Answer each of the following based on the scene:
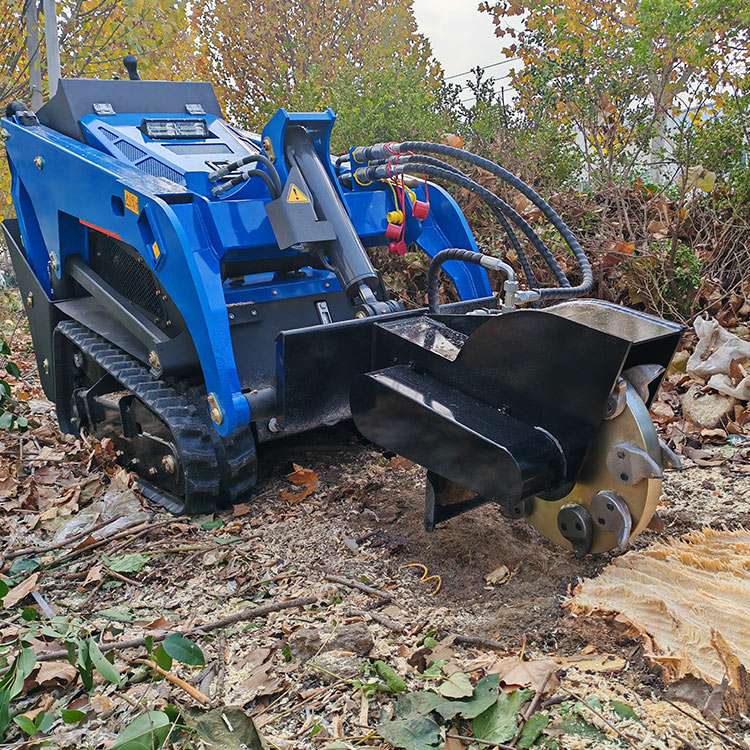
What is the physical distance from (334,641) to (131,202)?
197 cm

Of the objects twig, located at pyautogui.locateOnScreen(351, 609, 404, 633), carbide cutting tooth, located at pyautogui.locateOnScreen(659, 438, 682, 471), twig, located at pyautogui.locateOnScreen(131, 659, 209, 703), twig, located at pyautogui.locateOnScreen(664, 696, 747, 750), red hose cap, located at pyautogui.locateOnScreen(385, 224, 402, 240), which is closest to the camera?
twig, located at pyautogui.locateOnScreen(664, 696, 747, 750)

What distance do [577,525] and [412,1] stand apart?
16084 millimetres

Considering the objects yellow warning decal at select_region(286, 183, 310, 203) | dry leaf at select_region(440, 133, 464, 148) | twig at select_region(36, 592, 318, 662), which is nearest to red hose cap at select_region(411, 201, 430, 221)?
yellow warning decal at select_region(286, 183, 310, 203)

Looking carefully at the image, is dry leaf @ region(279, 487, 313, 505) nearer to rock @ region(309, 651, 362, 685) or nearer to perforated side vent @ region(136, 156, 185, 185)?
rock @ region(309, 651, 362, 685)

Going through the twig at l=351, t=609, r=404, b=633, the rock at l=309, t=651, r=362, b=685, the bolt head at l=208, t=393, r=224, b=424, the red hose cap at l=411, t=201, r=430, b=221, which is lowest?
the rock at l=309, t=651, r=362, b=685

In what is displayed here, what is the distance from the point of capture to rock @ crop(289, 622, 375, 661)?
85.5 inches

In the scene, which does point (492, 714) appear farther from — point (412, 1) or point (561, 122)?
point (412, 1)

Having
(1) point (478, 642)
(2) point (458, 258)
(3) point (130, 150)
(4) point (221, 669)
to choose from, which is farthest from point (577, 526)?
(3) point (130, 150)

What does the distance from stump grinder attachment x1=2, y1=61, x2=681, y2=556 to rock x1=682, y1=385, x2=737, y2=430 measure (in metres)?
1.02

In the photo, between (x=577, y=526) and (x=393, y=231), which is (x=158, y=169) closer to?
(x=393, y=231)

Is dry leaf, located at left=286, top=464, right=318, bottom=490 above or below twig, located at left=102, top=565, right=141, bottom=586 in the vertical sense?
above

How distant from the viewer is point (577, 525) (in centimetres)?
226

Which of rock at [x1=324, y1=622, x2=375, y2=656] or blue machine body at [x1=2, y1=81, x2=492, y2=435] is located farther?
blue machine body at [x1=2, y1=81, x2=492, y2=435]

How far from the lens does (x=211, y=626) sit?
7.84ft
